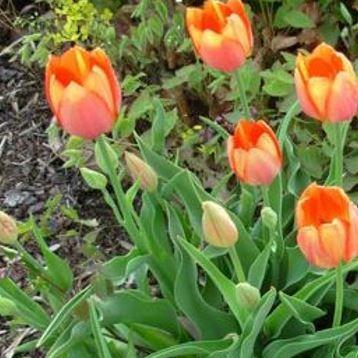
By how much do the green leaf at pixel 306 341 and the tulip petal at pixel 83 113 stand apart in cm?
45

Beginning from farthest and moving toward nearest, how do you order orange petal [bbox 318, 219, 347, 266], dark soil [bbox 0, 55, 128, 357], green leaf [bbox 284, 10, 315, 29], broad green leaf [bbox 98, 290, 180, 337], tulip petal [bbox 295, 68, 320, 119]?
dark soil [bbox 0, 55, 128, 357]
green leaf [bbox 284, 10, 315, 29]
broad green leaf [bbox 98, 290, 180, 337]
tulip petal [bbox 295, 68, 320, 119]
orange petal [bbox 318, 219, 347, 266]

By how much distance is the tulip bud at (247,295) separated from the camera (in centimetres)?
150

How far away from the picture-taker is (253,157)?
1.50 m

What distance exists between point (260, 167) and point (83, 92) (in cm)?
27

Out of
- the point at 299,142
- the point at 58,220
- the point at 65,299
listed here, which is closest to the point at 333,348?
the point at 65,299

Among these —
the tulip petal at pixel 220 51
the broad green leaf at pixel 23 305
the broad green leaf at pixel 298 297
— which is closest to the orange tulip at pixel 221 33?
the tulip petal at pixel 220 51

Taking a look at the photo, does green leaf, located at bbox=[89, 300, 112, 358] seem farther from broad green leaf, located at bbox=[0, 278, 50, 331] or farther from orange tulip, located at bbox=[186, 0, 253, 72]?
orange tulip, located at bbox=[186, 0, 253, 72]

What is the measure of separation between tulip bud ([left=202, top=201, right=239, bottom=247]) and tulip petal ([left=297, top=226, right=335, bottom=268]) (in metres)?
0.10

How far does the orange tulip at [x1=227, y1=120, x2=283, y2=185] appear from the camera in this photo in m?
1.50

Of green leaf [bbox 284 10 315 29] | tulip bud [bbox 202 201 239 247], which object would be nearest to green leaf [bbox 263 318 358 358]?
tulip bud [bbox 202 201 239 247]

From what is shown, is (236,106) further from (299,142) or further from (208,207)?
(208,207)

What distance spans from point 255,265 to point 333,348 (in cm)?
19

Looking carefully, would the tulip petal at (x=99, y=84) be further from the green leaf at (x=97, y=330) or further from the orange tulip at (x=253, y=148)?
the green leaf at (x=97, y=330)

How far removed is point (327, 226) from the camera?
Result: 4.50ft
